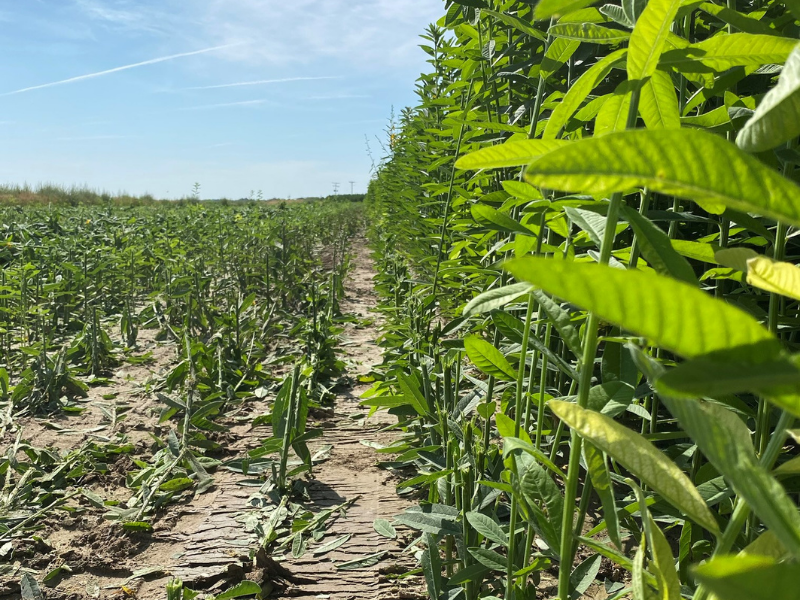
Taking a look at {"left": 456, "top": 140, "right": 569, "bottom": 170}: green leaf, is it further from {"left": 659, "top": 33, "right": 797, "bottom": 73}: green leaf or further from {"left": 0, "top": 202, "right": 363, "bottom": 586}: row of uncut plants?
{"left": 0, "top": 202, "right": 363, "bottom": 586}: row of uncut plants

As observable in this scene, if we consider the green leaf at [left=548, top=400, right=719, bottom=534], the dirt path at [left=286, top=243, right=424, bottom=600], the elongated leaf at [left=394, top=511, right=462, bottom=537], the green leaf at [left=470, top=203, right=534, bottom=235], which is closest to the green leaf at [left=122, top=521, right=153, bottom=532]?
the dirt path at [left=286, top=243, right=424, bottom=600]

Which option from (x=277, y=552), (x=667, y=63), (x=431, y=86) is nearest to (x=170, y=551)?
(x=277, y=552)

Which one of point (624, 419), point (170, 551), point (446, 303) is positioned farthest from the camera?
point (446, 303)

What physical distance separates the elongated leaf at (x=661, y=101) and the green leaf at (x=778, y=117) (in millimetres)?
391

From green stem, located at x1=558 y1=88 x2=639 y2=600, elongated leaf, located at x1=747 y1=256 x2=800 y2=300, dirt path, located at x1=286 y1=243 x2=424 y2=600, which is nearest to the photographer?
elongated leaf, located at x1=747 y1=256 x2=800 y2=300

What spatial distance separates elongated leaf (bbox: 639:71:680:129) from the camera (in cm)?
80

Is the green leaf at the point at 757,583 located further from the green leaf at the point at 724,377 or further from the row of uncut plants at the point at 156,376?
the row of uncut plants at the point at 156,376

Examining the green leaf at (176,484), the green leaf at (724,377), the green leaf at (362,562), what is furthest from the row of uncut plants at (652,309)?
the green leaf at (176,484)

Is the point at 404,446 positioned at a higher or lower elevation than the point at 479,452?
lower

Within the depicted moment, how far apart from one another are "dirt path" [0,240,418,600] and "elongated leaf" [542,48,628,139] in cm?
156

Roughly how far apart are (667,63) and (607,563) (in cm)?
168

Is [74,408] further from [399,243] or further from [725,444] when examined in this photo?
[399,243]

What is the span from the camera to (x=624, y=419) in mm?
2207

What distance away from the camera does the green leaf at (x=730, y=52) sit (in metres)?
0.69
